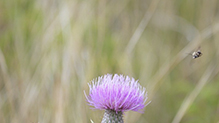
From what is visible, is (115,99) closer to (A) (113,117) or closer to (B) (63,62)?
(A) (113,117)

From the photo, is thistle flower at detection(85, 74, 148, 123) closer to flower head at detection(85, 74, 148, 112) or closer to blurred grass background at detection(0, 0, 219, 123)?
flower head at detection(85, 74, 148, 112)

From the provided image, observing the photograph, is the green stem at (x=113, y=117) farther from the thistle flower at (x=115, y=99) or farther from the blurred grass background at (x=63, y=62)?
the blurred grass background at (x=63, y=62)

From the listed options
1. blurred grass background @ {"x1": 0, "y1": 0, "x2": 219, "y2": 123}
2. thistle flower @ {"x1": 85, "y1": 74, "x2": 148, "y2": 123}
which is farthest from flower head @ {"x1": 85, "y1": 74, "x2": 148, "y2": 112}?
blurred grass background @ {"x1": 0, "y1": 0, "x2": 219, "y2": 123}

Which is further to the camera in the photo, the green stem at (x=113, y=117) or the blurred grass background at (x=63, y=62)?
the blurred grass background at (x=63, y=62)

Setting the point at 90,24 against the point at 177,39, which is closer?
the point at 90,24

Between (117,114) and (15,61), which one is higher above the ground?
(15,61)

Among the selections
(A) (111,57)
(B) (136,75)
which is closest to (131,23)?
(B) (136,75)

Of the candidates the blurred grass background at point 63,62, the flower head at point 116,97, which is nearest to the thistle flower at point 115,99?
the flower head at point 116,97

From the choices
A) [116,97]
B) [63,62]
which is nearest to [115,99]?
[116,97]

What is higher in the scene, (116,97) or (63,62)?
(63,62)

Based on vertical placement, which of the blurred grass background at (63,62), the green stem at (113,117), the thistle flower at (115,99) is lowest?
the green stem at (113,117)

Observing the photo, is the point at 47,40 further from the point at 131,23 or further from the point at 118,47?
the point at 131,23
